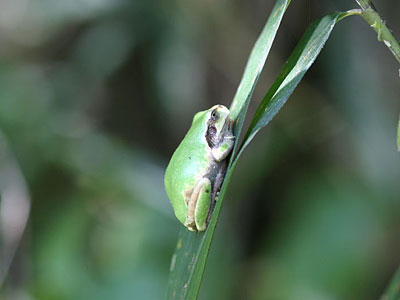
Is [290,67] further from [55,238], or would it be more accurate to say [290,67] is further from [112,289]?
[55,238]

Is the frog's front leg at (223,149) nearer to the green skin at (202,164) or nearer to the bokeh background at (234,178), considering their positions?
the green skin at (202,164)

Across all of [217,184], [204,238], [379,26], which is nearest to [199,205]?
[217,184]

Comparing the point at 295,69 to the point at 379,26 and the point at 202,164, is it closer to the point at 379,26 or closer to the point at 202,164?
the point at 379,26

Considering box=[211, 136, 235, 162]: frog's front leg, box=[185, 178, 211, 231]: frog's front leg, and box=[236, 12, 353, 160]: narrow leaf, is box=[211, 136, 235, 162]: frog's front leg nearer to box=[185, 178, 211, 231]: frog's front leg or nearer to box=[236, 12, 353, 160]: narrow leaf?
box=[185, 178, 211, 231]: frog's front leg

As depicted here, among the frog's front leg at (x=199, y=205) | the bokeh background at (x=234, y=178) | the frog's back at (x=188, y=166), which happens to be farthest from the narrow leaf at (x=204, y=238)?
the bokeh background at (x=234, y=178)

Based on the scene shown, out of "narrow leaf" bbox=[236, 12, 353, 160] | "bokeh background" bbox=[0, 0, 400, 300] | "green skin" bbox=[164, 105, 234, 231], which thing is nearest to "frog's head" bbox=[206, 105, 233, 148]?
"green skin" bbox=[164, 105, 234, 231]
